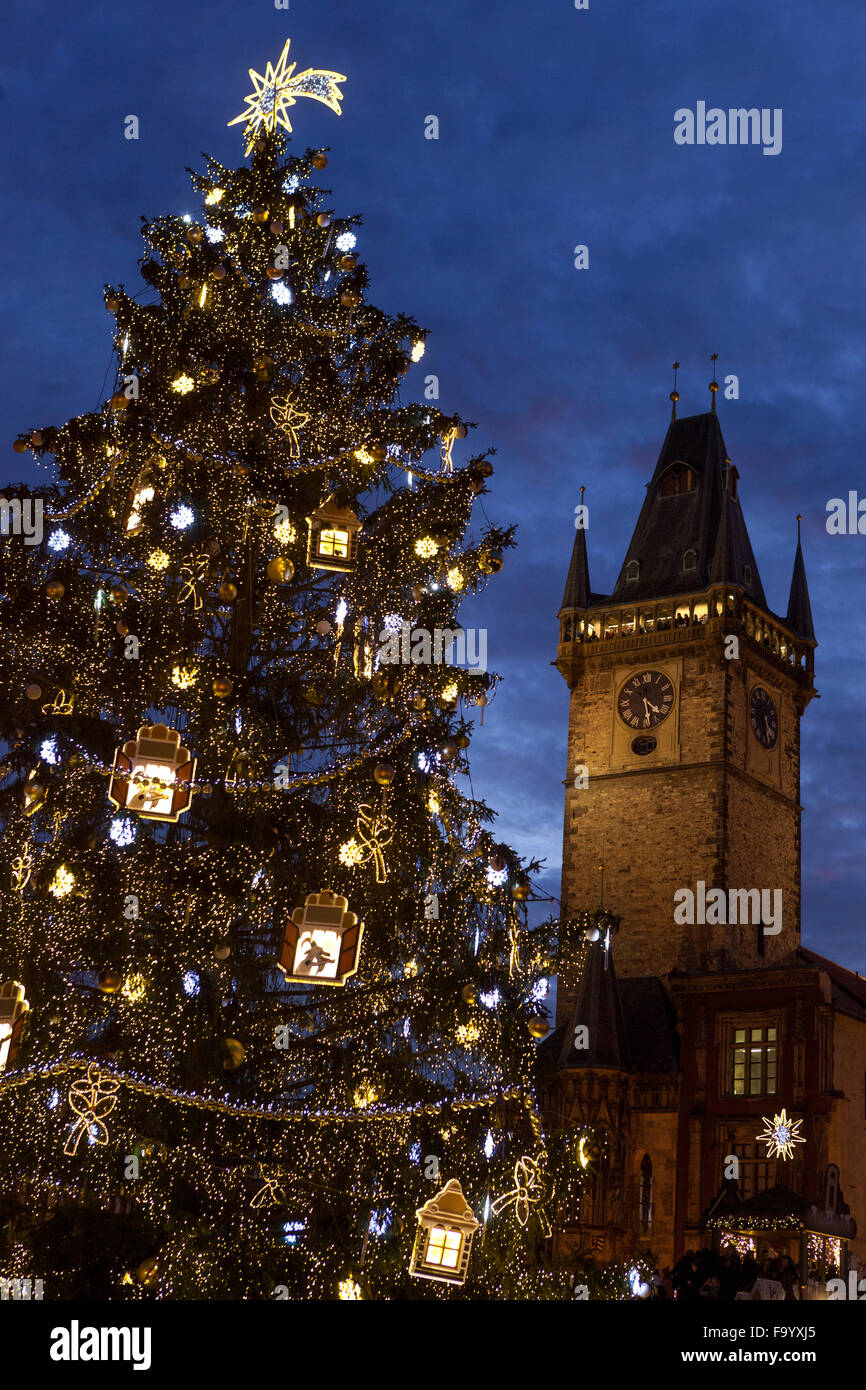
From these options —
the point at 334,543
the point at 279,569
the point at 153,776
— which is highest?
the point at 334,543

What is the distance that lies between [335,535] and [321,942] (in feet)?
10.4

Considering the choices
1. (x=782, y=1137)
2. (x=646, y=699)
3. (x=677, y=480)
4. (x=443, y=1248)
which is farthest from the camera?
(x=677, y=480)

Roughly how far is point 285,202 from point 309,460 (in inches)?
96.8

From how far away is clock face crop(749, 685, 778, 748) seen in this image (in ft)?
156

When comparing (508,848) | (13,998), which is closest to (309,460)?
(508,848)

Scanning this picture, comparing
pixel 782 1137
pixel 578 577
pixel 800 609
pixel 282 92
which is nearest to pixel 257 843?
pixel 282 92

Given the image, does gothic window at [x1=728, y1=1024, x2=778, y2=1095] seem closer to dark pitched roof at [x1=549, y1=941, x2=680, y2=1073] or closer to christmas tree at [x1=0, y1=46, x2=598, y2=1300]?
dark pitched roof at [x1=549, y1=941, x2=680, y2=1073]

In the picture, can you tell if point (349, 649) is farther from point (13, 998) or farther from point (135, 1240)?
point (135, 1240)

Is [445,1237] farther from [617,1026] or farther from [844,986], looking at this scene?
[844,986]

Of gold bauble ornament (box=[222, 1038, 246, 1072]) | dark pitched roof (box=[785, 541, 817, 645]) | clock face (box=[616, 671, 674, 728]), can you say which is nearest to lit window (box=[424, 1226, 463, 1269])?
gold bauble ornament (box=[222, 1038, 246, 1072])

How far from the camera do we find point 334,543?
10.9 meters

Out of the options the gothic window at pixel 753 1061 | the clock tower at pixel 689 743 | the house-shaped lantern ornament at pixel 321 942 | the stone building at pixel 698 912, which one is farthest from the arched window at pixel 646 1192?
the house-shaped lantern ornament at pixel 321 942

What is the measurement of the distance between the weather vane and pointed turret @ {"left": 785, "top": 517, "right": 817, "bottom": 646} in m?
40.7
